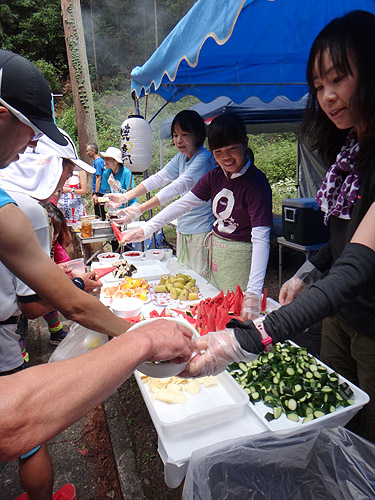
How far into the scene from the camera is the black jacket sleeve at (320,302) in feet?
3.59

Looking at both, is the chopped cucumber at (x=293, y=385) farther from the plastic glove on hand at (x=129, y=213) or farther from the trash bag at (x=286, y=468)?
the plastic glove on hand at (x=129, y=213)

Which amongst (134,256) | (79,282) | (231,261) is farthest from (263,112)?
(79,282)

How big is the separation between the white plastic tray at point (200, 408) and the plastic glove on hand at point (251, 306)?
492 millimetres

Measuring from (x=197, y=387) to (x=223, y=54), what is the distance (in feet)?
12.5

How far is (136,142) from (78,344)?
3452mm

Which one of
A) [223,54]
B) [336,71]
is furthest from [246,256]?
[223,54]

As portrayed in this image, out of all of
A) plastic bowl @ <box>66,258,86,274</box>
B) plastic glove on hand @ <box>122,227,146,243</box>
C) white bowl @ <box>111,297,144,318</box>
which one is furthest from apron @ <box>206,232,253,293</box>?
plastic bowl @ <box>66,258,86,274</box>

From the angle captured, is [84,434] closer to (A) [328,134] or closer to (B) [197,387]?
(B) [197,387]

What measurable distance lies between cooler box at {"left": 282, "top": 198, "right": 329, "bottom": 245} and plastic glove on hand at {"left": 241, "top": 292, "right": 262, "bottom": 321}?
8.38 ft

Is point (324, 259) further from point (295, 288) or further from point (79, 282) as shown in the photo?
point (79, 282)

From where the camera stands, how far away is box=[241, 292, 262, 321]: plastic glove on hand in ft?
6.36

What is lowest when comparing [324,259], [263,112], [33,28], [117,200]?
[324,259]

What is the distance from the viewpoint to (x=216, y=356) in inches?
45.7

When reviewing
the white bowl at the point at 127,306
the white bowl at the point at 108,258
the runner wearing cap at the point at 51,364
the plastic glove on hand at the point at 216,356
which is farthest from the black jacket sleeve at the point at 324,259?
the white bowl at the point at 108,258
